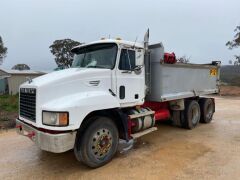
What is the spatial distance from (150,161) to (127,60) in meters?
2.28

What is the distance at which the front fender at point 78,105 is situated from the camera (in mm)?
4043

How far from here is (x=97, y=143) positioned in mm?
4602

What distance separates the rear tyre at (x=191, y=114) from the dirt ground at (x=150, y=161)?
0.80 meters

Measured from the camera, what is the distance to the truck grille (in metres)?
4.37

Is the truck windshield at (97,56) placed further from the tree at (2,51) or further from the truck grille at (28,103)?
the tree at (2,51)

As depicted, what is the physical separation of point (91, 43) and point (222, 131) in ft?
16.6

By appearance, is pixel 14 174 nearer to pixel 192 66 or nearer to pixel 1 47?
pixel 192 66

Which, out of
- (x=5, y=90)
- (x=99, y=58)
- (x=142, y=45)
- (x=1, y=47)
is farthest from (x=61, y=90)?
(x=1, y=47)

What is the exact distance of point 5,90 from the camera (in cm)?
2352

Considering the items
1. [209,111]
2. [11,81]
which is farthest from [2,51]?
[209,111]

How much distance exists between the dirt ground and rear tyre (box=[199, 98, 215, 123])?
1.67 metres

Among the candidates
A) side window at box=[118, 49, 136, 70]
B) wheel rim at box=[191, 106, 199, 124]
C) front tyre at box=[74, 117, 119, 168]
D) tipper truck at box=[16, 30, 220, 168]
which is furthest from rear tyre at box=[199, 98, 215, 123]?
front tyre at box=[74, 117, 119, 168]

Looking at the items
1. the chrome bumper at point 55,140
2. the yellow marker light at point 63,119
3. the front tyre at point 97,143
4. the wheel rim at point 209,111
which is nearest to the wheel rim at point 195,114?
the wheel rim at point 209,111

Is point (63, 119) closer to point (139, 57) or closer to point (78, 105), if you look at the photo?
point (78, 105)
